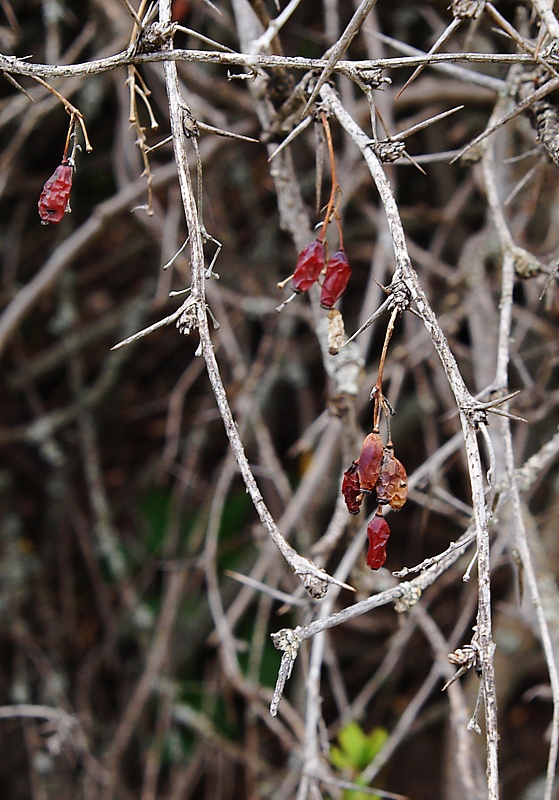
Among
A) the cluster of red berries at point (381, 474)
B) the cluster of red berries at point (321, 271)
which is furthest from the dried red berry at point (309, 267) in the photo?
the cluster of red berries at point (381, 474)

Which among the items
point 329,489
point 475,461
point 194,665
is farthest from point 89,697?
point 475,461

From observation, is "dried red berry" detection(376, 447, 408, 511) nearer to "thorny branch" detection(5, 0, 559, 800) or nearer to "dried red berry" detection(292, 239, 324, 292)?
"thorny branch" detection(5, 0, 559, 800)

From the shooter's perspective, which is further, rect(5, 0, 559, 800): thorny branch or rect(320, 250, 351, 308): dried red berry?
rect(320, 250, 351, 308): dried red berry

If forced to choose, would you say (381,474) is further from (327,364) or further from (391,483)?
(327,364)

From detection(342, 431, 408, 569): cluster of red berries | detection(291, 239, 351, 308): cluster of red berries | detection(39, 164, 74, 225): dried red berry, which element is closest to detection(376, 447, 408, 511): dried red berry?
detection(342, 431, 408, 569): cluster of red berries

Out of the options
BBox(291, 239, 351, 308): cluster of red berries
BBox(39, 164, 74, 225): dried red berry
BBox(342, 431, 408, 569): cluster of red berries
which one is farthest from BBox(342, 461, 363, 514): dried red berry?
BBox(39, 164, 74, 225): dried red berry

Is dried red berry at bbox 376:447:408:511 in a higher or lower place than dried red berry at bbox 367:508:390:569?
higher

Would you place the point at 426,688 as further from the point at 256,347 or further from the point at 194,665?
the point at 256,347

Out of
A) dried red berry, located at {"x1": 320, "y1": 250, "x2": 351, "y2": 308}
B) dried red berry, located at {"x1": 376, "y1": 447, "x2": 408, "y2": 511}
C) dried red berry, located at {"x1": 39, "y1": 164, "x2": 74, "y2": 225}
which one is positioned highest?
dried red berry, located at {"x1": 39, "y1": 164, "x2": 74, "y2": 225}
